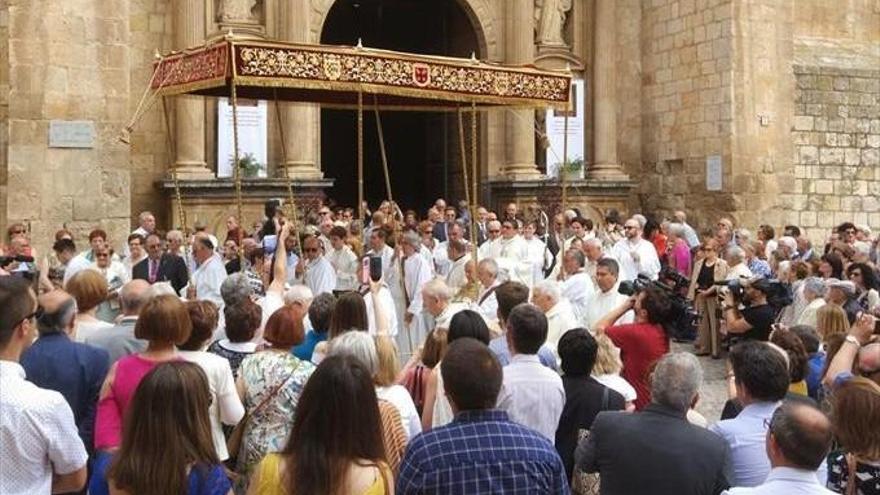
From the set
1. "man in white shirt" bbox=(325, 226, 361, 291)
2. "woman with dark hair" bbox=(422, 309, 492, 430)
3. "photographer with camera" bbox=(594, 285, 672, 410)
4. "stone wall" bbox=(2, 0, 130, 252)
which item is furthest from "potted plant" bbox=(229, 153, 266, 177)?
"woman with dark hair" bbox=(422, 309, 492, 430)

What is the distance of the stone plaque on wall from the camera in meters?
14.1

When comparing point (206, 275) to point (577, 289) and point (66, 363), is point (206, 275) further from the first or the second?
point (66, 363)

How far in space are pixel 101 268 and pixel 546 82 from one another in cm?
522

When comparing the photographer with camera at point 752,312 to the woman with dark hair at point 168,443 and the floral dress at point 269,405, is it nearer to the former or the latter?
the floral dress at point 269,405

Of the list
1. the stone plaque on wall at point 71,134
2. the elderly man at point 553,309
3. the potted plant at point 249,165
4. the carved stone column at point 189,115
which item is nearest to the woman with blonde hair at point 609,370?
the elderly man at point 553,309

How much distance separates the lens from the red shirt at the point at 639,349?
20.9ft

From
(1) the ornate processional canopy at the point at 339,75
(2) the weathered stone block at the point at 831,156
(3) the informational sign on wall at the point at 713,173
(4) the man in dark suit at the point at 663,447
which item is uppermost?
(1) the ornate processional canopy at the point at 339,75

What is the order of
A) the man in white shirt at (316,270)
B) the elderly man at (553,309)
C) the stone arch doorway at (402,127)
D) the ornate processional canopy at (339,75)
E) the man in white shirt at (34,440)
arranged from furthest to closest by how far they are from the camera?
the stone arch doorway at (402,127)
the man in white shirt at (316,270)
the ornate processional canopy at (339,75)
the elderly man at (553,309)
the man in white shirt at (34,440)

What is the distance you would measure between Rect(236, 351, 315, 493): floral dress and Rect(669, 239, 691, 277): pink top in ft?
37.5

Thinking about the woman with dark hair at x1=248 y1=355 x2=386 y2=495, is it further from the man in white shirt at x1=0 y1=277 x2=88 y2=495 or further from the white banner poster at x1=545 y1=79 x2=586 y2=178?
the white banner poster at x1=545 y1=79 x2=586 y2=178

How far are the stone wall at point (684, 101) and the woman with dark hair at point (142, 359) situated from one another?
15765 mm

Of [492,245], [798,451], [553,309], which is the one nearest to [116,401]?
[798,451]

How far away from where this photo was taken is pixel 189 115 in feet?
55.8

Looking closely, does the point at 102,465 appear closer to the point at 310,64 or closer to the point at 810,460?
the point at 810,460
